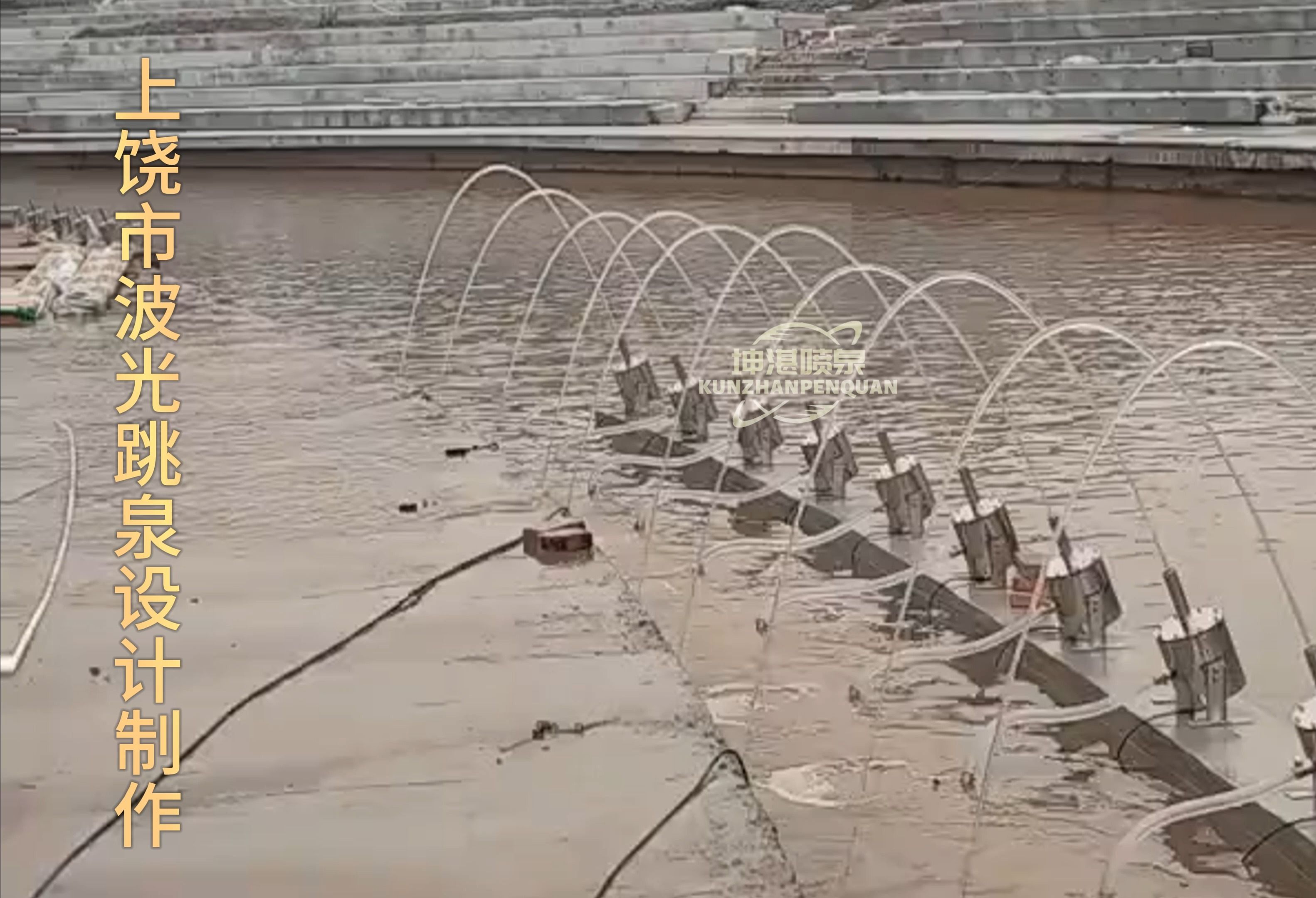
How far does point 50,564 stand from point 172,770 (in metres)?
1.68

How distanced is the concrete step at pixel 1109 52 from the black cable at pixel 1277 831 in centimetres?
1096

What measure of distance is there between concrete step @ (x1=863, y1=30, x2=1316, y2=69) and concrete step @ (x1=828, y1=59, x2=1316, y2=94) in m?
0.11

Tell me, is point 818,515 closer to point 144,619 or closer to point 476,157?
point 144,619

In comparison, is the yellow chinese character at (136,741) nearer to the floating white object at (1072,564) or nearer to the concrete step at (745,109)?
the floating white object at (1072,564)

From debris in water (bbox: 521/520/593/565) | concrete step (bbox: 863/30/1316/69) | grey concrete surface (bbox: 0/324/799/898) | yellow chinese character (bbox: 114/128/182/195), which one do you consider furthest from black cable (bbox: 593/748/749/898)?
concrete step (bbox: 863/30/1316/69)

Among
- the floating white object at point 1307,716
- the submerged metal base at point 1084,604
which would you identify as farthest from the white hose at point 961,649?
the floating white object at point 1307,716

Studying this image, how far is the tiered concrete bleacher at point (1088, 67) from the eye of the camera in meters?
13.2

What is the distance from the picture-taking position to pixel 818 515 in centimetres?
530

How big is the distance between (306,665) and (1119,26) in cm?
1259

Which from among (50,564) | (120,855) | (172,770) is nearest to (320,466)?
(50,564)

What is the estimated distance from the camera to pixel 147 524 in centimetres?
550

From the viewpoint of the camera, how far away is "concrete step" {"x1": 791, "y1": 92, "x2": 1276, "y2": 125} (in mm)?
12688

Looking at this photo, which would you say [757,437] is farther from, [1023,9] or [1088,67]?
[1023,9]

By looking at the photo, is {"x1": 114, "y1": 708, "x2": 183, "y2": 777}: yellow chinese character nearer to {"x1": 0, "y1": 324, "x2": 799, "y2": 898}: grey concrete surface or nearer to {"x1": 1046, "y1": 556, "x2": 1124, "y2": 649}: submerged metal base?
{"x1": 0, "y1": 324, "x2": 799, "y2": 898}: grey concrete surface
